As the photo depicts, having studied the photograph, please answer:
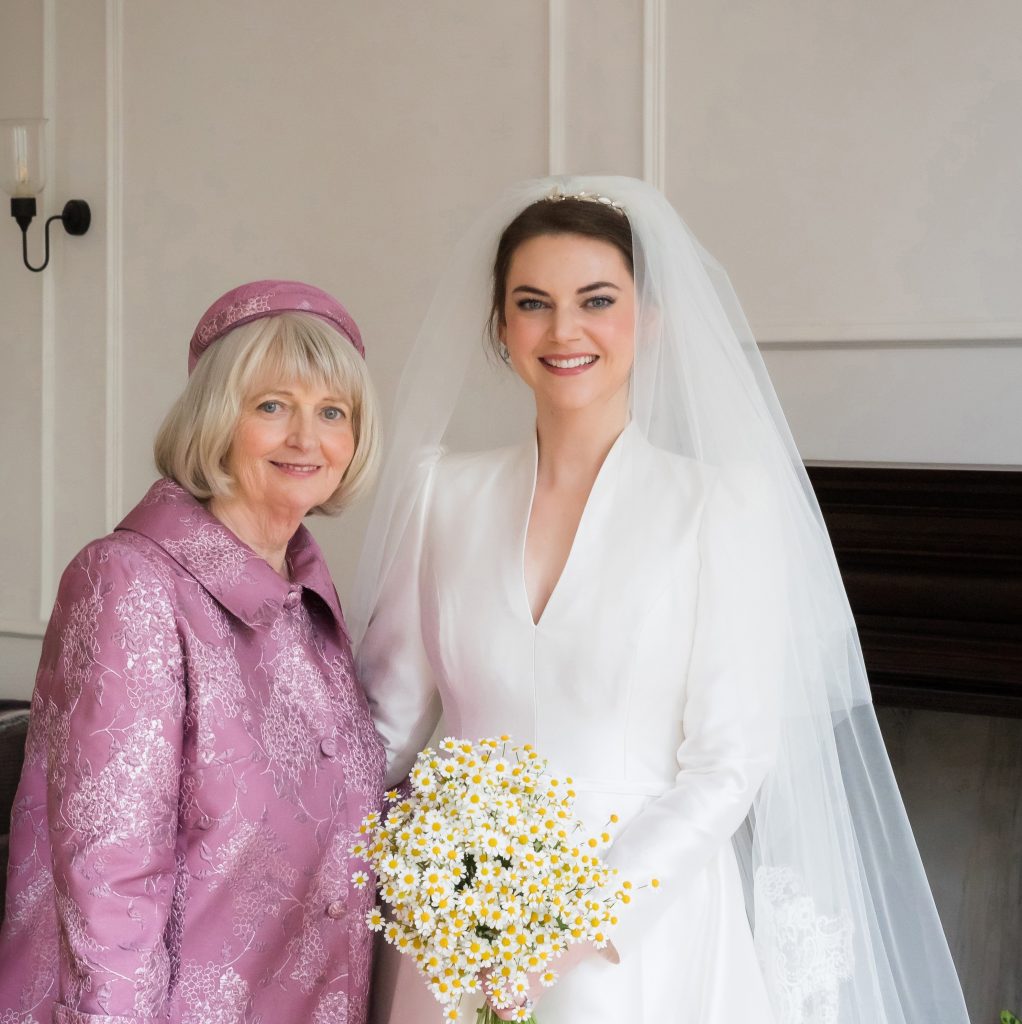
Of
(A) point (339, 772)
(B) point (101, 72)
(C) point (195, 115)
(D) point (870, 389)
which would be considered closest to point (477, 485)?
(A) point (339, 772)

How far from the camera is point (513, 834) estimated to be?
148 centimetres

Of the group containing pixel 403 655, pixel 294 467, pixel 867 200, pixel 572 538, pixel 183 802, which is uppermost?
pixel 867 200

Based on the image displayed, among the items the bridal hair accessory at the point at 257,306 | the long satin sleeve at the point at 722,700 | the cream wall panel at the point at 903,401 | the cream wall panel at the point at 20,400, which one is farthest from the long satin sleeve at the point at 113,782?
the cream wall panel at the point at 20,400

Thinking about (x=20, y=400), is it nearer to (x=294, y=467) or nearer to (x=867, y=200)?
(x=294, y=467)

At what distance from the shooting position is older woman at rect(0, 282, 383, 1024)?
5.27 feet

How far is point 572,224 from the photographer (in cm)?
197

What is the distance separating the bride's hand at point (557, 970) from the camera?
5.06 ft

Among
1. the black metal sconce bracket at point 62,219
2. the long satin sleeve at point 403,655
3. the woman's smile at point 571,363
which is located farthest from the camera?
the black metal sconce bracket at point 62,219

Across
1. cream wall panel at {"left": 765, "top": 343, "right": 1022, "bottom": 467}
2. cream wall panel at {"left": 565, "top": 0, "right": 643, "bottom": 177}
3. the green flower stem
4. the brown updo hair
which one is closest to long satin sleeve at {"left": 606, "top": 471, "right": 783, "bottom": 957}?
the green flower stem

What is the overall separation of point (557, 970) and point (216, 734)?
0.56 meters

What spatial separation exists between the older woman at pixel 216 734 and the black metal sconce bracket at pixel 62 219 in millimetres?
2292

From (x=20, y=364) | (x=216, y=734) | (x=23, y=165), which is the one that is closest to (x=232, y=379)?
(x=216, y=734)

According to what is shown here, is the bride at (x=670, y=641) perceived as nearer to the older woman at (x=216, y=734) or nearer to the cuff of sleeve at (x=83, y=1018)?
the older woman at (x=216, y=734)

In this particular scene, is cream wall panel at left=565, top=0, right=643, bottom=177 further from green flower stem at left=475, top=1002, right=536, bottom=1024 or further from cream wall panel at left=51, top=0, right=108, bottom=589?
green flower stem at left=475, top=1002, right=536, bottom=1024
